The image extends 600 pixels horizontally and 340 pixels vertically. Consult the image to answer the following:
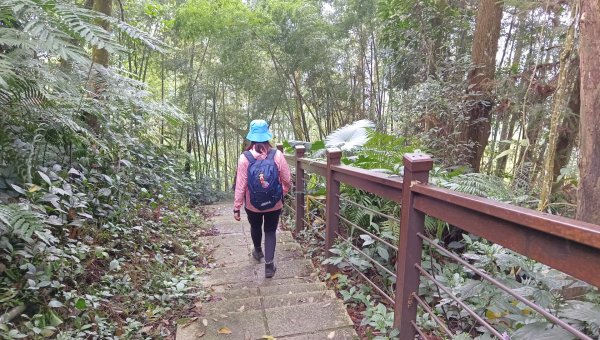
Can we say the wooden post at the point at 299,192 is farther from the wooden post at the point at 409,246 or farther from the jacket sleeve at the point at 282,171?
the wooden post at the point at 409,246

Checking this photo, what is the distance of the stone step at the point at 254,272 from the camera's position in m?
3.11

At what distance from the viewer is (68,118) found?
2729 mm

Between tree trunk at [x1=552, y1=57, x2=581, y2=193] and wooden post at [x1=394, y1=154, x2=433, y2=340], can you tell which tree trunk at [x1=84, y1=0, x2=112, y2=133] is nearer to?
wooden post at [x1=394, y1=154, x2=433, y2=340]

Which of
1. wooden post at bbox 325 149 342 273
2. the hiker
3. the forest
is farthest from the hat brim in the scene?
the forest

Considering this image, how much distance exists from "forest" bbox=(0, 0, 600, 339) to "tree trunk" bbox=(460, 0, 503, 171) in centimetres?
2

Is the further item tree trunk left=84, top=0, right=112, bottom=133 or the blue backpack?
tree trunk left=84, top=0, right=112, bottom=133

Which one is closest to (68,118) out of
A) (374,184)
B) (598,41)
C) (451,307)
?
(374,184)

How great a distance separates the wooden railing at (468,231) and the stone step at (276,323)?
1.66 feet

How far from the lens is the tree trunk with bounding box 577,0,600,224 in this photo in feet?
7.80

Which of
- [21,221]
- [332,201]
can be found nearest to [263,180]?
[332,201]

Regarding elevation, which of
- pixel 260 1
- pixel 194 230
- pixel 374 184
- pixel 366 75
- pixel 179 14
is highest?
pixel 260 1

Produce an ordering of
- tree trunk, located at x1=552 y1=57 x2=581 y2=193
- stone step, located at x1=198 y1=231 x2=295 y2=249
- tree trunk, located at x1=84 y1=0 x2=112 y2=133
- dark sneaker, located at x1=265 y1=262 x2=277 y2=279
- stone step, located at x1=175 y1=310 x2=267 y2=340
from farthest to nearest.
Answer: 1. tree trunk, located at x1=552 y1=57 x2=581 y2=193
2. stone step, located at x1=198 y1=231 x2=295 y2=249
3. tree trunk, located at x1=84 y1=0 x2=112 y2=133
4. dark sneaker, located at x1=265 y1=262 x2=277 y2=279
5. stone step, located at x1=175 y1=310 x2=267 y2=340

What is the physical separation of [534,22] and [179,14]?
266 inches

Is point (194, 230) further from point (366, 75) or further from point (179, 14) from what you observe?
point (366, 75)
